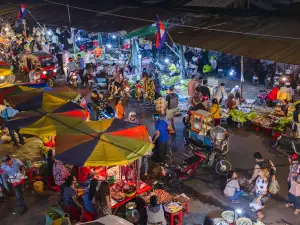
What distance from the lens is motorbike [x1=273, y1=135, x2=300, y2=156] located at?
415 inches

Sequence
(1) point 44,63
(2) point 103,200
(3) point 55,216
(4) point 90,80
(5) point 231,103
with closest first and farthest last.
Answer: (2) point 103,200 < (3) point 55,216 < (5) point 231,103 < (4) point 90,80 < (1) point 44,63

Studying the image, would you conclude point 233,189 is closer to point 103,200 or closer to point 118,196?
point 118,196

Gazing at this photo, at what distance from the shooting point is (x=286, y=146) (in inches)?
434

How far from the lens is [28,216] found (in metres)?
9.01

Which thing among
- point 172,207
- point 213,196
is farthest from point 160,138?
point 172,207

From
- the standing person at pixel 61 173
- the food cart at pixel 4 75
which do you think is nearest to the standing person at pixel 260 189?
the standing person at pixel 61 173

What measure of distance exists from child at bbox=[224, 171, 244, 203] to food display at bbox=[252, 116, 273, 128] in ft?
15.4

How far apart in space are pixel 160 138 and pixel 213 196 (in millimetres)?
2417

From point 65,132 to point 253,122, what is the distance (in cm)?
775

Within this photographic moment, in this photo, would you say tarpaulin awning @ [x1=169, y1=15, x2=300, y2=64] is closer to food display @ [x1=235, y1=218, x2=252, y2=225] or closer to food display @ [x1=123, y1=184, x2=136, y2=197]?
food display @ [x1=235, y1=218, x2=252, y2=225]

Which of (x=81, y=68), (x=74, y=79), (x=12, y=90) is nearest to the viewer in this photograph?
(x=12, y=90)

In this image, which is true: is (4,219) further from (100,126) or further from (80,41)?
(80,41)

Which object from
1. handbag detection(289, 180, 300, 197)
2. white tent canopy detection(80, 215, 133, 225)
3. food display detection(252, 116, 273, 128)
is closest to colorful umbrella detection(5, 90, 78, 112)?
white tent canopy detection(80, 215, 133, 225)

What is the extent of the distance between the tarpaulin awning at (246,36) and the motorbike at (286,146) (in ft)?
8.62
